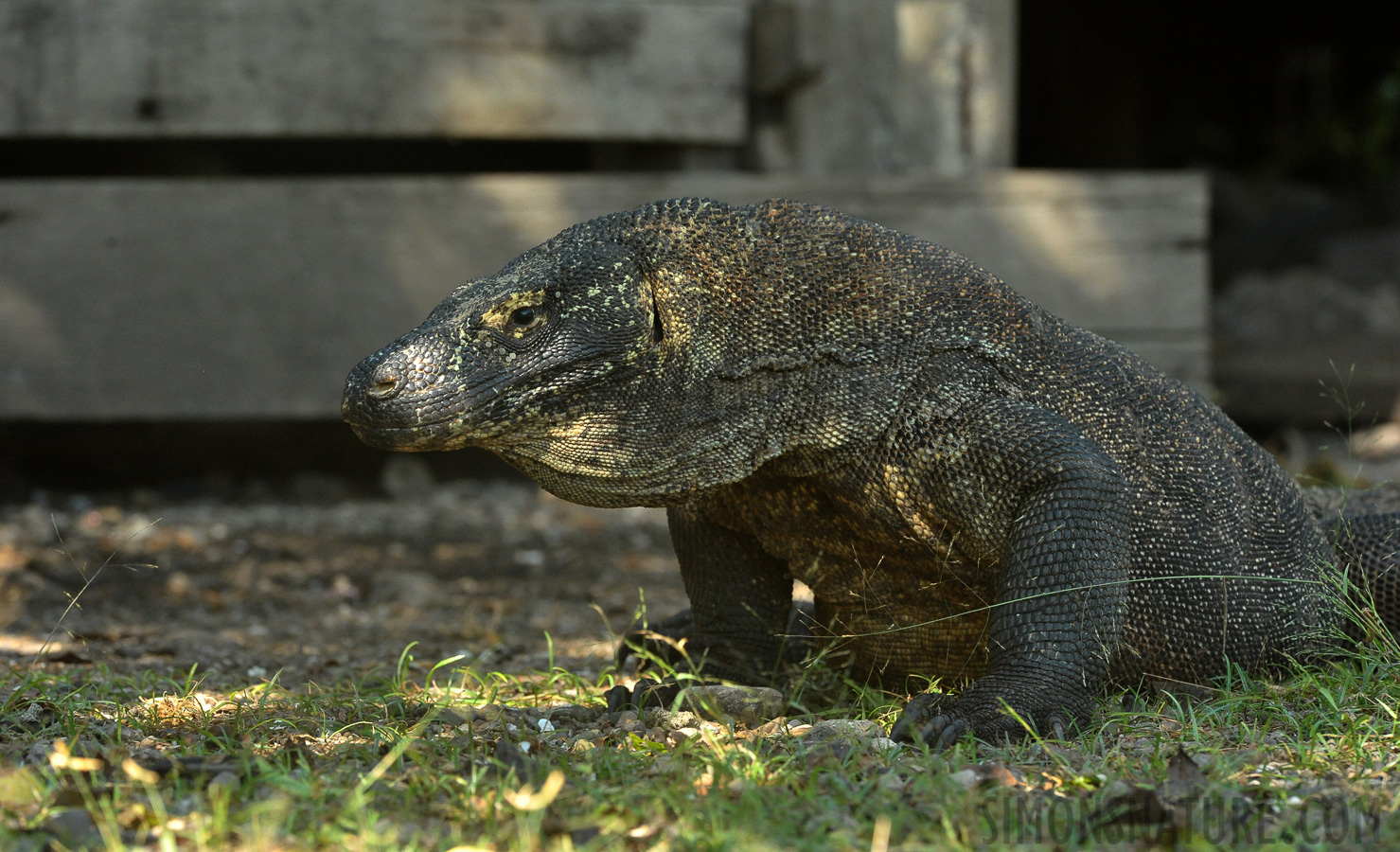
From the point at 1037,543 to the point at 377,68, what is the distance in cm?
458

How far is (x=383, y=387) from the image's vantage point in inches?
106

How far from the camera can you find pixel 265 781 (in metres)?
2.23

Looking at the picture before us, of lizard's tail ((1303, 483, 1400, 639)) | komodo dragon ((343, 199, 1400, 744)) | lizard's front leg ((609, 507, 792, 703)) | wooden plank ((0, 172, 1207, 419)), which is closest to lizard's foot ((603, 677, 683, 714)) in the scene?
lizard's front leg ((609, 507, 792, 703))

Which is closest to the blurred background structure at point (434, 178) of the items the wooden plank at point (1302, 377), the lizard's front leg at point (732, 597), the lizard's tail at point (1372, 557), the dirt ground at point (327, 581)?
the dirt ground at point (327, 581)

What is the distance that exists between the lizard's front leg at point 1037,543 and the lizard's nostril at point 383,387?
1.12 m

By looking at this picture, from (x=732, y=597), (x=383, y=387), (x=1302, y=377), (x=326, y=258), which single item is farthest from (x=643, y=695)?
(x=1302, y=377)

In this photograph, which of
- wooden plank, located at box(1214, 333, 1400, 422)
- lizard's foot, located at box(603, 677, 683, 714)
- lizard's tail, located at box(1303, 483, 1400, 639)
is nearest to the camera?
lizard's foot, located at box(603, 677, 683, 714)

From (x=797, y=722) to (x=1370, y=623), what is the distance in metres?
1.43

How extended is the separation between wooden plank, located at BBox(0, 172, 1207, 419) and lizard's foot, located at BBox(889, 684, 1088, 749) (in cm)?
395

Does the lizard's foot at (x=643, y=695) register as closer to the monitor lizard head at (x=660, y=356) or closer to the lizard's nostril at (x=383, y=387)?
the monitor lizard head at (x=660, y=356)

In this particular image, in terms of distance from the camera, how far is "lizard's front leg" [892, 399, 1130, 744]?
9.04 feet

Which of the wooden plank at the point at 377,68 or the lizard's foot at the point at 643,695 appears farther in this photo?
the wooden plank at the point at 377,68

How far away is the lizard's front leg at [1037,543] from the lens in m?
2.76

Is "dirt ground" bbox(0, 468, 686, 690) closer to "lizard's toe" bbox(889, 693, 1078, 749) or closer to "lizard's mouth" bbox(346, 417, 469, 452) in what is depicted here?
"lizard's mouth" bbox(346, 417, 469, 452)
